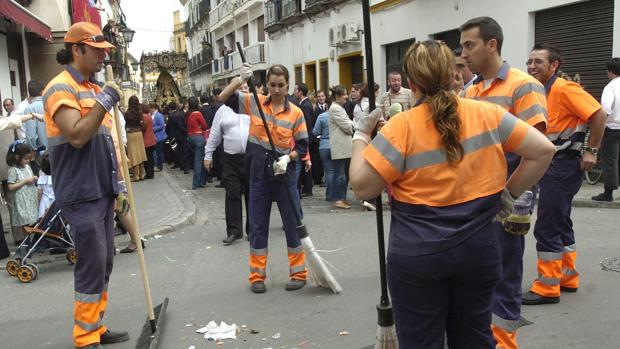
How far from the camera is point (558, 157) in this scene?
4512 mm

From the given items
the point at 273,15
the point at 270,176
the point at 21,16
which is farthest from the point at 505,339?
the point at 273,15

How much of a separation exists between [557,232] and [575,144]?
71cm

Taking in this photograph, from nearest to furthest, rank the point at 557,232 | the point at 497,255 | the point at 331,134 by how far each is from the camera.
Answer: the point at 497,255 → the point at 557,232 → the point at 331,134

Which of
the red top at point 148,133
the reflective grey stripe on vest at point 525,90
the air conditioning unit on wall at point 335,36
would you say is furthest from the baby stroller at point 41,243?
the air conditioning unit on wall at point 335,36

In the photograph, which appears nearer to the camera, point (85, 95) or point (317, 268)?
point (85, 95)

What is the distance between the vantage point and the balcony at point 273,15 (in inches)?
1092

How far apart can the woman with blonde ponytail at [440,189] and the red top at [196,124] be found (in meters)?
10.7

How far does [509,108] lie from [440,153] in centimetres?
139

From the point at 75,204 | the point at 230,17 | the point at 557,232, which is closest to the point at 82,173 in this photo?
the point at 75,204

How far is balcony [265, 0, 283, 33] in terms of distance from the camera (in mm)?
27748

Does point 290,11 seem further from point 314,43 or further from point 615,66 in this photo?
point 615,66

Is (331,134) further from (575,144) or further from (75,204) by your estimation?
(75,204)

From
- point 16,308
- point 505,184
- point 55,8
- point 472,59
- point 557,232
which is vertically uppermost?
point 55,8

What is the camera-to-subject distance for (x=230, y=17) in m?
38.3
